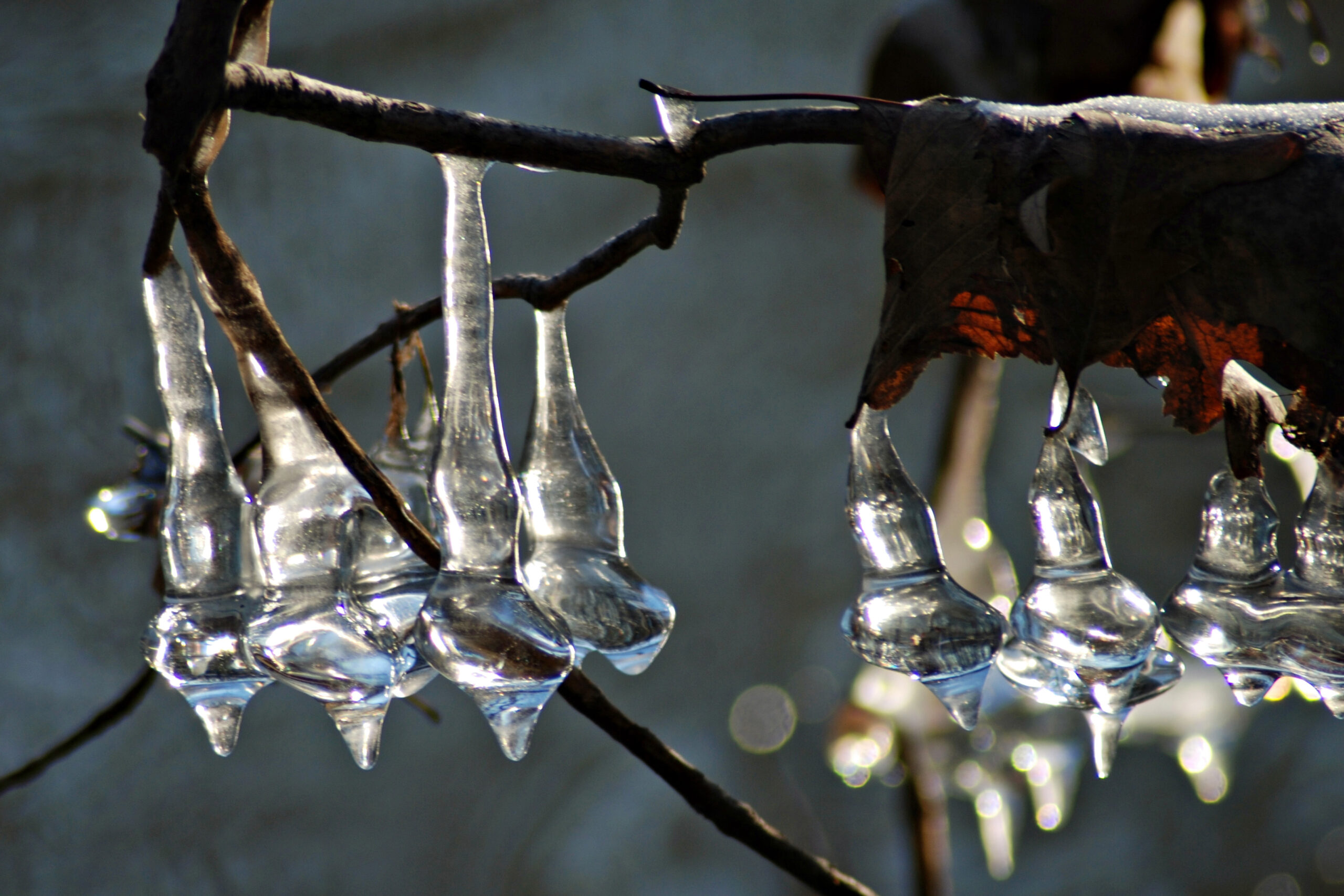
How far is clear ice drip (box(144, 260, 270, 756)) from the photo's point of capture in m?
0.21

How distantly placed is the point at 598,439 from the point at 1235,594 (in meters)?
0.84

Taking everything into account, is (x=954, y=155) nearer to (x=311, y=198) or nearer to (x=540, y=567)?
(x=540, y=567)

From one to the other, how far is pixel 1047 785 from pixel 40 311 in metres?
1.07

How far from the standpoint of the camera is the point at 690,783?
25 centimetres

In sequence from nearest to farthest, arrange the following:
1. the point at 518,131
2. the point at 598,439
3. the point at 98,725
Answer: the point at 518,131
the point at 98,725
the point at 598,439

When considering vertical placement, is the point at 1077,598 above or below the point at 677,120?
below

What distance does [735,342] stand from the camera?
109cm

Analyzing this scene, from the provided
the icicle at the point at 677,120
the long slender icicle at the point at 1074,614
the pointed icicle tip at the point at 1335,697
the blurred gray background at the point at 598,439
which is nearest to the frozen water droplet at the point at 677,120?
the icicle at the point at 677,120

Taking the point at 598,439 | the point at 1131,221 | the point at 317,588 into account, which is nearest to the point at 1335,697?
the point at 1131,221

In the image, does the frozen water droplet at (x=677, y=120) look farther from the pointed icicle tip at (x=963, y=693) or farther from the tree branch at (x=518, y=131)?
the pointed icicle tip at (x=963, y=693)

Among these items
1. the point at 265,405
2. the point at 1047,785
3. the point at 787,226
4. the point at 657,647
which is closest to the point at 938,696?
the point at 657,647

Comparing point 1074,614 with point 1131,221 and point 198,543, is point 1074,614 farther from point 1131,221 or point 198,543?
point 198,543

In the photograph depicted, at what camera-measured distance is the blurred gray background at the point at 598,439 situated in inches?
34.2

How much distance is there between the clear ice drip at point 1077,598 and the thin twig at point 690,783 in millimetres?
88
